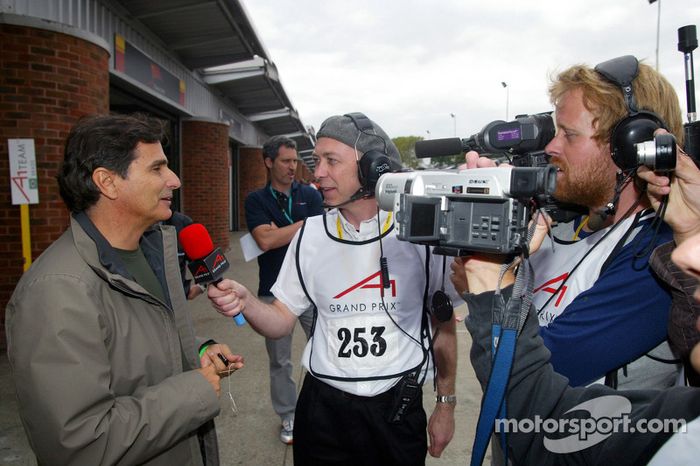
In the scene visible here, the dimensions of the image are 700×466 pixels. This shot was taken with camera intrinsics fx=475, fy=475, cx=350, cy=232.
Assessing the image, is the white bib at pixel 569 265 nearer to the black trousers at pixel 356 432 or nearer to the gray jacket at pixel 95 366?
the black trousers at pixel 356 432

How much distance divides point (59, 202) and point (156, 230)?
3276mm

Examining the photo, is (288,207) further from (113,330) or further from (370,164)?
(113,330)

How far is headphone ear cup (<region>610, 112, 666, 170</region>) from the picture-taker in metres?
1.45

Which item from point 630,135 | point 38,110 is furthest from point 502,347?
point 38,110

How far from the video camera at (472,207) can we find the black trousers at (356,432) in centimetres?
105

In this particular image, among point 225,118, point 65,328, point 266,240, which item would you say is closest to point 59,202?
point 266,240

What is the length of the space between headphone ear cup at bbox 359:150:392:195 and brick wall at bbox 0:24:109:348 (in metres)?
3.98

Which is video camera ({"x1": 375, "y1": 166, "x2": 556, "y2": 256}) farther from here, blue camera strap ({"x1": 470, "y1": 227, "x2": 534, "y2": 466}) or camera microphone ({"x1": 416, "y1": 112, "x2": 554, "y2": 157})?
camera microphone ({"x1": 416, "y1": 112, "x2": 554, "y2": 157})

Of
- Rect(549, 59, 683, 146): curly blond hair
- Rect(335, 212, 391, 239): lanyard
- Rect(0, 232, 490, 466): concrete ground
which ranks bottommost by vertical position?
Rect(0, 232, 490, 466): concrete ground

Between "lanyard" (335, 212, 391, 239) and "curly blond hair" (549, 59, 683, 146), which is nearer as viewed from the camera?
"curly blond hair" (549, 59, 683, 146)

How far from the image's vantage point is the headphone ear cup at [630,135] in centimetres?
145

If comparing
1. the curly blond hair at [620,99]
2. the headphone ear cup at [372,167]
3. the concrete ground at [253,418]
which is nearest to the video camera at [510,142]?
the curly blond hair at [620,99]

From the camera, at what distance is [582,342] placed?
137 centimetres

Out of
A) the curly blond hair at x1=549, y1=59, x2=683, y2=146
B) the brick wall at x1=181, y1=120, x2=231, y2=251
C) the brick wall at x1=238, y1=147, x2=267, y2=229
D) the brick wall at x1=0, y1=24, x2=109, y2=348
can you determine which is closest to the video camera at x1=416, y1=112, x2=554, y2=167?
the curly blond hair at x1=549, y1=59, x2=683, y2=146
